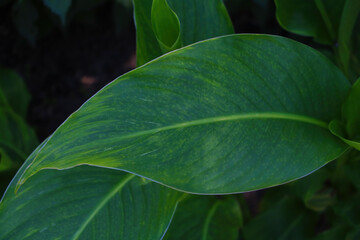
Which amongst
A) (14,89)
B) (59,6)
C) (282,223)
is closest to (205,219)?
(282,223)

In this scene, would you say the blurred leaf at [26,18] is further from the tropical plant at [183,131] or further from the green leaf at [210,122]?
the green leaf at [210,122]

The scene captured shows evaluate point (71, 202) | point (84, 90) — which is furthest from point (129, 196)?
point (84, 90)

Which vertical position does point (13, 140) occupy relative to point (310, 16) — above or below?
below

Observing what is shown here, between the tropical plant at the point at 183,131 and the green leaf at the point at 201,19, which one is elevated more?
the green leaf at the point at 201,19

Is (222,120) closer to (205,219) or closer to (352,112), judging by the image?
(352,112)

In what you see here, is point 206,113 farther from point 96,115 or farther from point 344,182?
point 344,182

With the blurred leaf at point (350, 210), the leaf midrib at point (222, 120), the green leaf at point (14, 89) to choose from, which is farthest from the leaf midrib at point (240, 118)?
the green leaf at point (14, 89)
